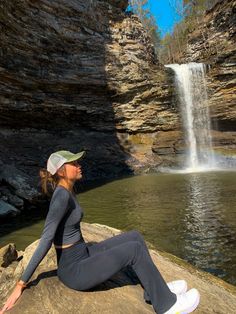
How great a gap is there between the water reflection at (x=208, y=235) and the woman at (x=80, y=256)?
3.97 meters

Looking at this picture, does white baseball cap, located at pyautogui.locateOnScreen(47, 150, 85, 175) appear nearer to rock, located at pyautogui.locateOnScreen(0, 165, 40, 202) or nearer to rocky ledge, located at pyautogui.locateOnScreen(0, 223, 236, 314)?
rocky ledge, located at pyautogui.locateOnScreen(0, 223, 236, 314)

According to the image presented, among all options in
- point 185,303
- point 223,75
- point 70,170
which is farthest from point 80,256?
point 223,75

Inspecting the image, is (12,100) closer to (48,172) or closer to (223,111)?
(223,111)

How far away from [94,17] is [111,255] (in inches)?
1196

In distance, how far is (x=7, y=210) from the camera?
1410 centimetres

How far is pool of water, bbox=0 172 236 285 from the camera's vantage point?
349 inches

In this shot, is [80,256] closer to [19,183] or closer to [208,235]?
[208,235]

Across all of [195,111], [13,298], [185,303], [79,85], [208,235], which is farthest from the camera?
[195,111]

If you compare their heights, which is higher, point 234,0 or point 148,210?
point 234,0

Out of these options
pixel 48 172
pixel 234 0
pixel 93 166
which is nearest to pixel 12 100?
pixel 93 166

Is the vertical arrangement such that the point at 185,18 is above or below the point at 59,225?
above

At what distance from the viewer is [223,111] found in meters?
33.3

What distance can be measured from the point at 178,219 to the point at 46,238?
8847 millimetres

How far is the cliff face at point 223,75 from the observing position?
106ft
